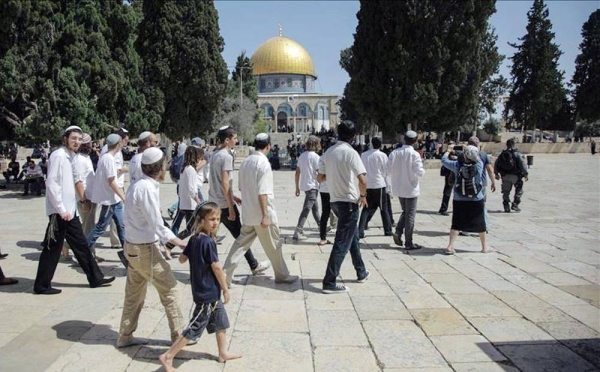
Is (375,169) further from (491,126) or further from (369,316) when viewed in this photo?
(491,126)

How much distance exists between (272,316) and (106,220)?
10.0 ft

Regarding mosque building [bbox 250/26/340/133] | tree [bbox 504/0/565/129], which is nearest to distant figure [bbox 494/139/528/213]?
tree [bbox 504/0/565/129]

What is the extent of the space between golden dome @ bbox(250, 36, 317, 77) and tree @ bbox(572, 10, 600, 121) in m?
43.4

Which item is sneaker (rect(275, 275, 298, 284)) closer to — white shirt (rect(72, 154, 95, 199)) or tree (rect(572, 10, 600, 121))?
white shirt (rect(72, 154, 95, 199))

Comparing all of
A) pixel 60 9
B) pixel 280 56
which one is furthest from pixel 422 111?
pixel 280 56

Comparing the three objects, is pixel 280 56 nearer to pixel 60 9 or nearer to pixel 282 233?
pixel 60 9

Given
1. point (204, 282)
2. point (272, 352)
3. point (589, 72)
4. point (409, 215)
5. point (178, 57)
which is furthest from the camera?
point (589, 72)

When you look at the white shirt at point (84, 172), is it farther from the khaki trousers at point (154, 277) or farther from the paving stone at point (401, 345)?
the paving stone at point (401, 345)

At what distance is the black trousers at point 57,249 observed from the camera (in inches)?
200

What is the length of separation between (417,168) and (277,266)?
3014mm

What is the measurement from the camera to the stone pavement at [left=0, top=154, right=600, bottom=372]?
366cm

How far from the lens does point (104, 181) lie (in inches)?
249

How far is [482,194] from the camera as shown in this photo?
22.8 ft

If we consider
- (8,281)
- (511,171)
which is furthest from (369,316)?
(511,171)
